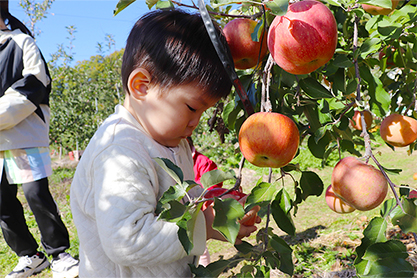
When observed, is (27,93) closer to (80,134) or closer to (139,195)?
(139,195)

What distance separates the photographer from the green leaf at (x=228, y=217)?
655mm

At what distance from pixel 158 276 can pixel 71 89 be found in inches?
291

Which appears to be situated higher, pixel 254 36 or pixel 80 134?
pixel 254 36

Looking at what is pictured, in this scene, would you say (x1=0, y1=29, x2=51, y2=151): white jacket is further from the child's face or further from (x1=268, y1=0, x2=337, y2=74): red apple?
(x1=268, y1=0, x2=337, y2=74): red apple

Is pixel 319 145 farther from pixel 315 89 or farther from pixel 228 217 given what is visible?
pixel 228 217

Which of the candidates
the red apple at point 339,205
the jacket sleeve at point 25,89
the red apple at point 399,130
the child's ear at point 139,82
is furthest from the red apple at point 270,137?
the jacket sleeve at point 25,89

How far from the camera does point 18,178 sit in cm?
220

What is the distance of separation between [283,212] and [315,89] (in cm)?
35

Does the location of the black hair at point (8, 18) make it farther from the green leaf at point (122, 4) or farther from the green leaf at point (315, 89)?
the green leaf at point (315, 89)

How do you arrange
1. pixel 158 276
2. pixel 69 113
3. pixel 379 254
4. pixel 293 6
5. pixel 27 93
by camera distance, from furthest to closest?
1. pixel 69 113
2. pixel 27 93
3. pixel 158 276
4. pixel 293 6
5. pixel 379 254

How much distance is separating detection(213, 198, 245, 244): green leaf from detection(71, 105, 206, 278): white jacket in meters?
0.20

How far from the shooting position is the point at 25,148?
2.24 m

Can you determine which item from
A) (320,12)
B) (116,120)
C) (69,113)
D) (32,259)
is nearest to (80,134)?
(69,113)

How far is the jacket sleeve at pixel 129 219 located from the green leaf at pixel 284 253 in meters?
0.24
